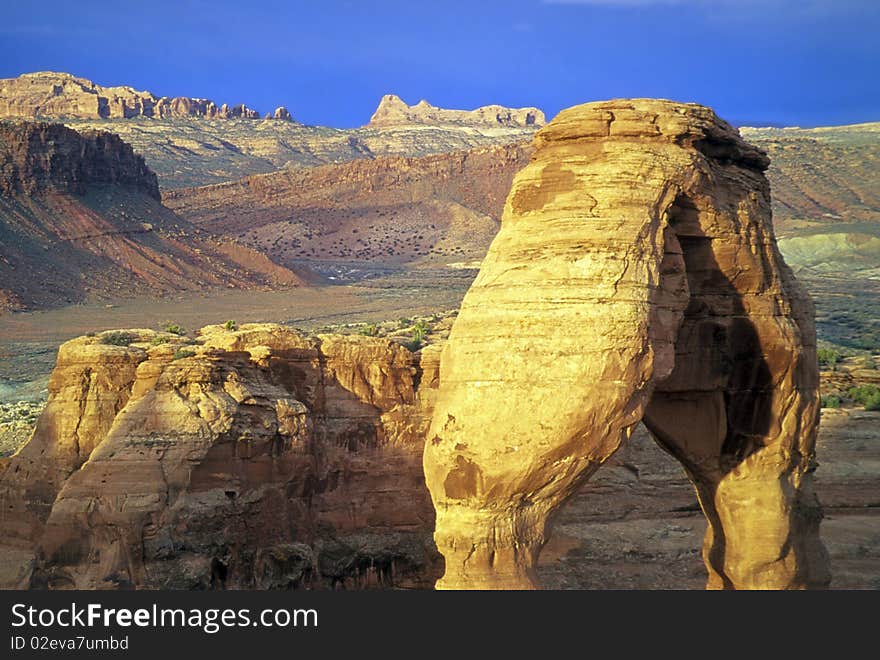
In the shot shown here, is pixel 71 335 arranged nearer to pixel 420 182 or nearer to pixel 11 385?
pixel 11 385

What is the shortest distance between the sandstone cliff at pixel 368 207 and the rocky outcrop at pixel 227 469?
91075 millimetres

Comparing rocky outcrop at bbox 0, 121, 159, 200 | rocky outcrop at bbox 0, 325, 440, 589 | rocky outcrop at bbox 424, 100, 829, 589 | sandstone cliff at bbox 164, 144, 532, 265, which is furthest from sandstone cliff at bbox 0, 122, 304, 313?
rocky outcrop at bbox 424, 100, 829, 589

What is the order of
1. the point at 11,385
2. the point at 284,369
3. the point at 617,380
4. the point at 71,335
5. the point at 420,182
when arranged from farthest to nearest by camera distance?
the point at 420,182, the point at 71,335, the point at 11,385, the point at 284,369, the point at 617,380

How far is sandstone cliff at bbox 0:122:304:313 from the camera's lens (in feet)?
267

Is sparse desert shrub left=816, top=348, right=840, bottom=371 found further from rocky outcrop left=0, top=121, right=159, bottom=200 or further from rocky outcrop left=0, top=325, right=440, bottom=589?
rocky outcrop left=0, top=121, right=159, bottom=200

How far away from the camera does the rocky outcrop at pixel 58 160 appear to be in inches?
3659

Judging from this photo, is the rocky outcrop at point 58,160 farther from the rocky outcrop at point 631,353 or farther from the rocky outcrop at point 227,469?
the rocky outcrop at point 631,353

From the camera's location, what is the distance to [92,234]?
89562mm

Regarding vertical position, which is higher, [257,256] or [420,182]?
[420,182]

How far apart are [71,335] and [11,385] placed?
16728mm

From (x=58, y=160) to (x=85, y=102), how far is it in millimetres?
84858

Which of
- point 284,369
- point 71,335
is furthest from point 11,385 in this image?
point 284,369

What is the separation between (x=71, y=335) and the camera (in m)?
64.4

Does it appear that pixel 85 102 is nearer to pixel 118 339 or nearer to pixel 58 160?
pixel 58 160
